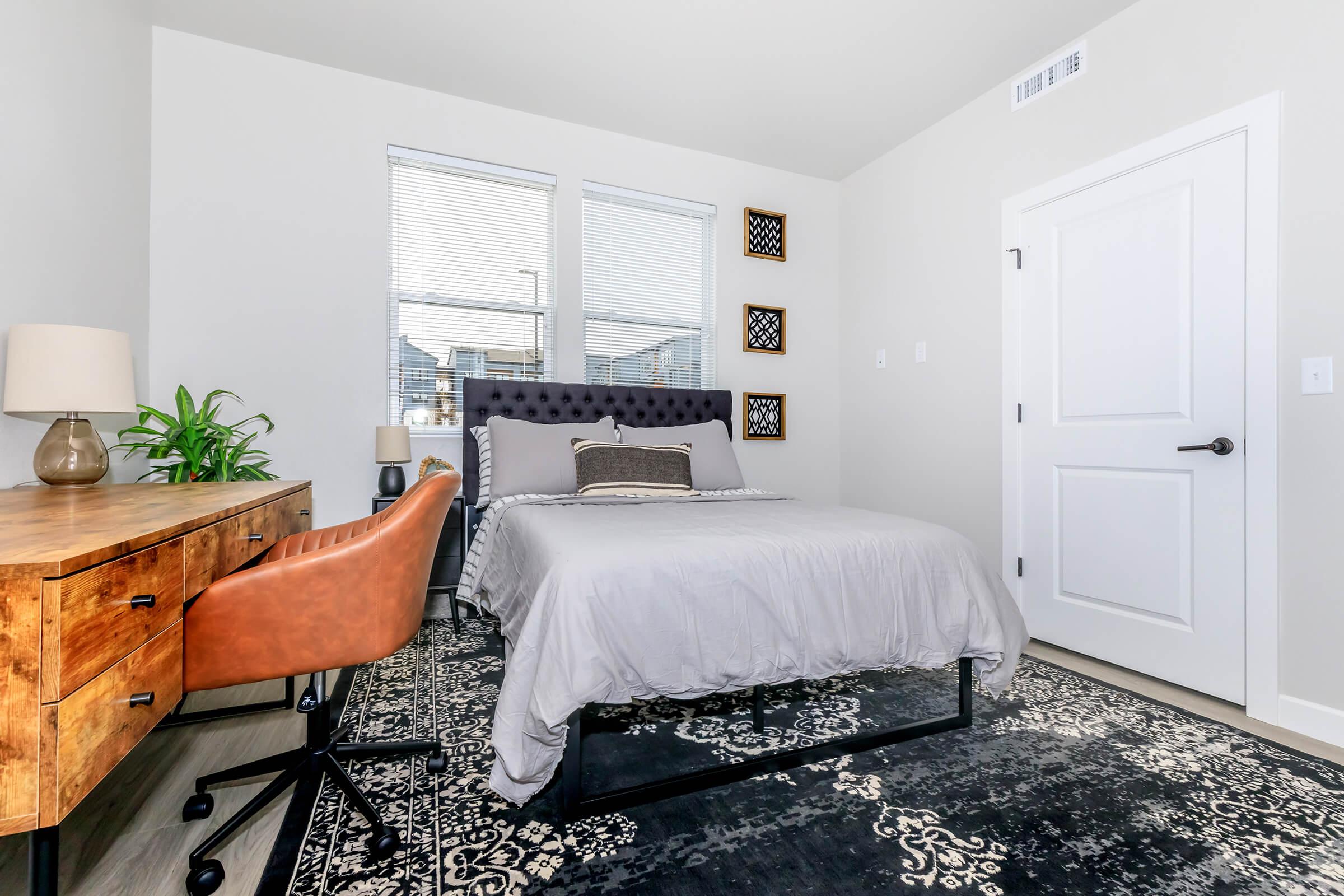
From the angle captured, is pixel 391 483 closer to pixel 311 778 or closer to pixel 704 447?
pixel 704 447

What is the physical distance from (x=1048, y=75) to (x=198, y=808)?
14.1 ft

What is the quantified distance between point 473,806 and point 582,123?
368cm

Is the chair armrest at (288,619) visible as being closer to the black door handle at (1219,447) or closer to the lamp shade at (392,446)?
the lamp shade at (392,446)

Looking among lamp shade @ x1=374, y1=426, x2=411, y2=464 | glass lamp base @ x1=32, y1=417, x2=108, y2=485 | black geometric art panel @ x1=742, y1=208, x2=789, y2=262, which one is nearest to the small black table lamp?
lamp shade @ x1=374, y1=426, x2=411, y2=464

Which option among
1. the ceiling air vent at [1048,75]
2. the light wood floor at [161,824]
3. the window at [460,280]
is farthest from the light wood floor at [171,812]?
the ceiling air vent at [1048,75]

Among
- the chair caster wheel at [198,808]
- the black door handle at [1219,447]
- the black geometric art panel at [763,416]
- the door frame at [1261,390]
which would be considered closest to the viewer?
the chair caster wheel at [198,808]

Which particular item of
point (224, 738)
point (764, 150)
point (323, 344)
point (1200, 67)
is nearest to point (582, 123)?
point (764, 150)

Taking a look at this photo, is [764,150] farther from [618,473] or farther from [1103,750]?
[1103,750]

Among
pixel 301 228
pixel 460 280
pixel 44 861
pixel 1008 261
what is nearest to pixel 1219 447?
pixel 1008 261

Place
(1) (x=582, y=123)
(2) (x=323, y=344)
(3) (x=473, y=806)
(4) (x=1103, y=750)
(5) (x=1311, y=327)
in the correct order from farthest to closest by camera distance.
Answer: (1) (x=582, y=123) → (2) (x=323, y=344) → (5) (x=1311, y=327) → (4) (x=1103, y=750) → (3) (x=473, y=806)

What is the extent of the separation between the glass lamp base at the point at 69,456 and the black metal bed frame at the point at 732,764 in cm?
170

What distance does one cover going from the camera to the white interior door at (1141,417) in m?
2.31

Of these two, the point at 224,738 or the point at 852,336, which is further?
the point at 852,336

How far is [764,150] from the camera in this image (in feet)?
13.5
